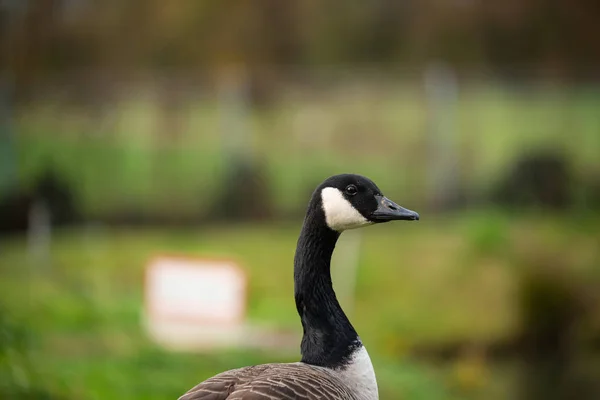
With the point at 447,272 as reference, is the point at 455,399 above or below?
below

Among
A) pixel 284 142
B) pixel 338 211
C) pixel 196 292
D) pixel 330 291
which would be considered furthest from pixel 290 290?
pixel 338 211

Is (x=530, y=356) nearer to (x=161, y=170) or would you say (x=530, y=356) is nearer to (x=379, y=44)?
(x=379, y=44)

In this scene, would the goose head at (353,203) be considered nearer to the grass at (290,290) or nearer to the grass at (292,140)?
the grass at (290,290)

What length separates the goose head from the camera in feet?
7.29

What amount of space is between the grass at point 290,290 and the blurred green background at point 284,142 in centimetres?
1

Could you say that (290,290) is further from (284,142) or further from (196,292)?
(284,142)

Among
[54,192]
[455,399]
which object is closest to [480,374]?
[455,399]

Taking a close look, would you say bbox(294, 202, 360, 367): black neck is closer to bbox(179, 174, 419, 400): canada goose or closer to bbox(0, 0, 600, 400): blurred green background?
bbox(179, 174, 419, 400): canada goose

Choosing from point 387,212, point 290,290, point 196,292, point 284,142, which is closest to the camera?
point 387,212

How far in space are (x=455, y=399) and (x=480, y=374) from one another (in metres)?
0.20

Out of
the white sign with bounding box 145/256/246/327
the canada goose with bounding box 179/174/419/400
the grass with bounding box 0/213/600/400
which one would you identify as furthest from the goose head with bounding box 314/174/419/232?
the white sign with bounding box 145/256/246/327

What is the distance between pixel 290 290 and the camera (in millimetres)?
4641

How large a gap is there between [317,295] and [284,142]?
8.35 ft

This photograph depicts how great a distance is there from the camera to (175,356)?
438 cm
